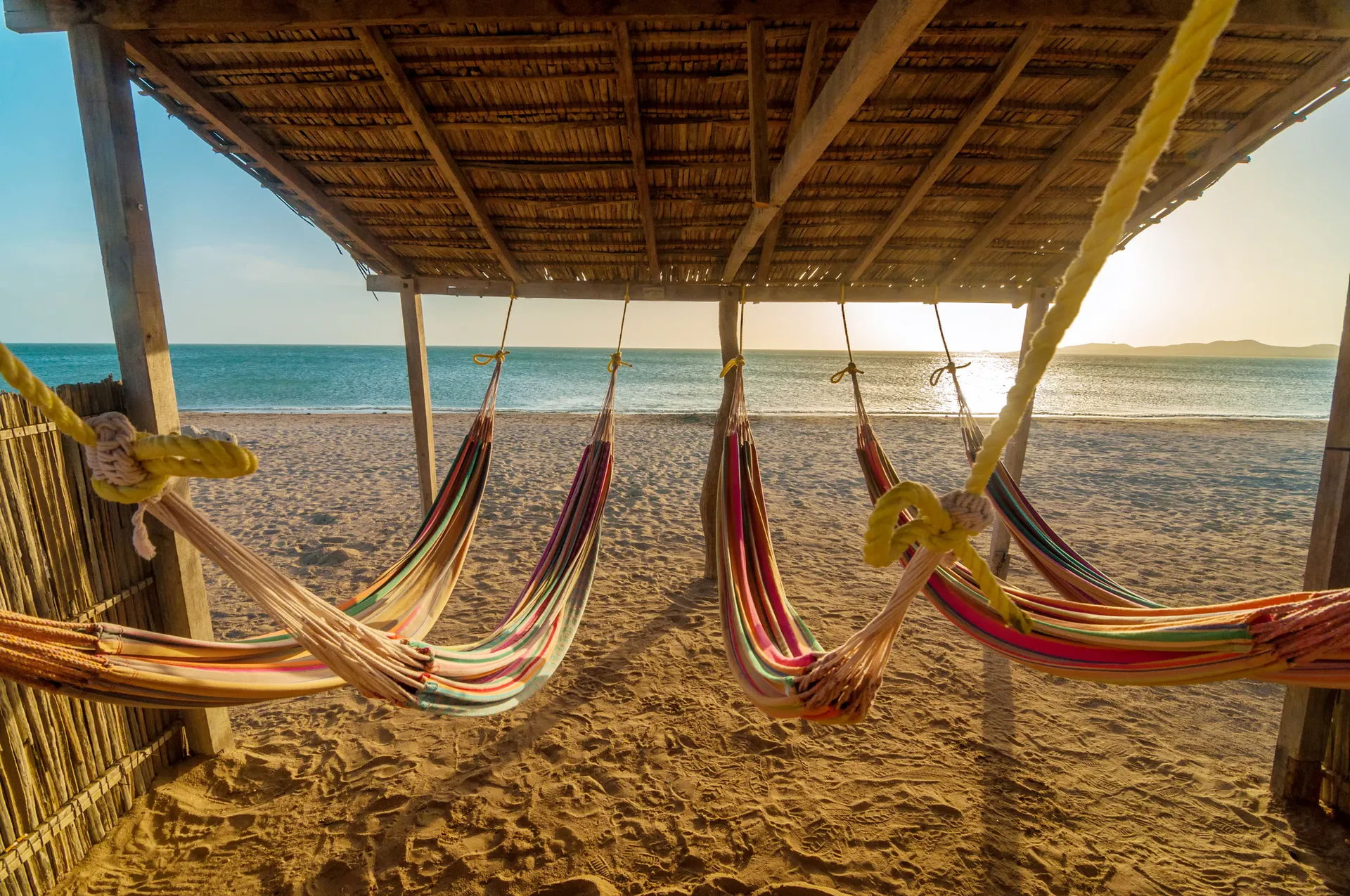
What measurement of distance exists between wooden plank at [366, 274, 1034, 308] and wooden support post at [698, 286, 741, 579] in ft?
0.24

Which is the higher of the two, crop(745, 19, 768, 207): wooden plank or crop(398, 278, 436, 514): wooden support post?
crop(745, 19, 768, 207): wooden plank

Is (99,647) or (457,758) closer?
(99,647)

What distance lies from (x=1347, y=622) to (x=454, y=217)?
271 centimetres

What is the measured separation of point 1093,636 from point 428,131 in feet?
7.11

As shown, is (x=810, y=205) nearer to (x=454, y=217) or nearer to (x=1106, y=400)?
(x=454, y=217)

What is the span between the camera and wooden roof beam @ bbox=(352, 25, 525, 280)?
149 cm

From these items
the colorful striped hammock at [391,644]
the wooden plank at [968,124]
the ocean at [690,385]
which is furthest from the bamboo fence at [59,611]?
the ocean at [690,385]

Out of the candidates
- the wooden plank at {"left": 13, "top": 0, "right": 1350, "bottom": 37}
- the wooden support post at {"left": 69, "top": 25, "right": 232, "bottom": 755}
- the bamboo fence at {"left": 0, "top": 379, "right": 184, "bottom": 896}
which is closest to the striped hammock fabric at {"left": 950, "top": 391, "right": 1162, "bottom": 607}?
the wooden plank at {"left": 13, "top": 0, "right": 1350, "bottom": 37}

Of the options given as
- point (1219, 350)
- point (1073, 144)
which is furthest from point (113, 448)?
point (1219, 350)

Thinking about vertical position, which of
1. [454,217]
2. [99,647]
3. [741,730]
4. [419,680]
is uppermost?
[454,217]

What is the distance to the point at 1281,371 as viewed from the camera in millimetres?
26547

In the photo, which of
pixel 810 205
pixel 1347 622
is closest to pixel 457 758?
pixel 1347 622

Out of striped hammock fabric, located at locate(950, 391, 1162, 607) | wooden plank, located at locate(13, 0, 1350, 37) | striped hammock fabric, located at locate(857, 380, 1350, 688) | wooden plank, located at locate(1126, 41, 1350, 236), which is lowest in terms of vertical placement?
striped hammock fabric, located at locate(950, 391, 1162, 607)

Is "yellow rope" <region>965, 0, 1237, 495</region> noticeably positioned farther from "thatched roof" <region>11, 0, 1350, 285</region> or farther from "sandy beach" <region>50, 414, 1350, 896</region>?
"sandy beach" <region>50, 414, 1350, 896</region>
